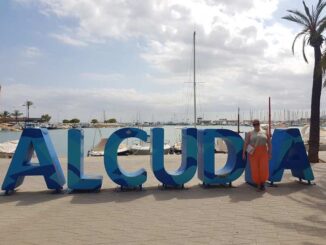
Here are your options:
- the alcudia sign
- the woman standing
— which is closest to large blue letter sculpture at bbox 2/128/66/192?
the alcudia sign

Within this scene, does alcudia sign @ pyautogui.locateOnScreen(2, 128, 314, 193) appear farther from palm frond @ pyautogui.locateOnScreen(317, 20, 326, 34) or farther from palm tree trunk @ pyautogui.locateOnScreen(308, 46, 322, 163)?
palm frond @ pyautogui.locateOnScreen(317, 20, 326, 34)

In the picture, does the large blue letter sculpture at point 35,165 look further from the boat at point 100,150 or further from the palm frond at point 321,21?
the boat at point 100,150

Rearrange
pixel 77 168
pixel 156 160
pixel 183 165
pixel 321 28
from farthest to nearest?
pixel 321 28 → pixel 183 165 → pixel 156 160 → pixel 77 168

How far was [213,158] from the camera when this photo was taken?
1182 centimetres

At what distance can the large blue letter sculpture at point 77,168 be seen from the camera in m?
11.2

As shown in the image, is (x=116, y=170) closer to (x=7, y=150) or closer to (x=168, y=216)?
(x=168, y=216)

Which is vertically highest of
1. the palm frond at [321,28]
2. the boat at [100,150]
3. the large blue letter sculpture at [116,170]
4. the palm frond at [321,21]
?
the palm frond at [321,21]

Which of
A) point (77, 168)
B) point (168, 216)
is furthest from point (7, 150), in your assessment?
point (168, 216)

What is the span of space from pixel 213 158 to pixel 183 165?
0.89 metres

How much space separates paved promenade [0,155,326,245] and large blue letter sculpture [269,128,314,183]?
39 cm

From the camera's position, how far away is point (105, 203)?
9828 millimetres

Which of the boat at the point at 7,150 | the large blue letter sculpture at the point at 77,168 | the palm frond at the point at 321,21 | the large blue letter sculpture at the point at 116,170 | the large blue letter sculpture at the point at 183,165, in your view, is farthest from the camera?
the boat at the point at 7,150

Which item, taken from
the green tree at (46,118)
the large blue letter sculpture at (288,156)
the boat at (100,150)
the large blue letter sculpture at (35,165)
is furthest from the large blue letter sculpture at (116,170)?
the green tree at (46,118)

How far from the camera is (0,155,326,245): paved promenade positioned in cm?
691
